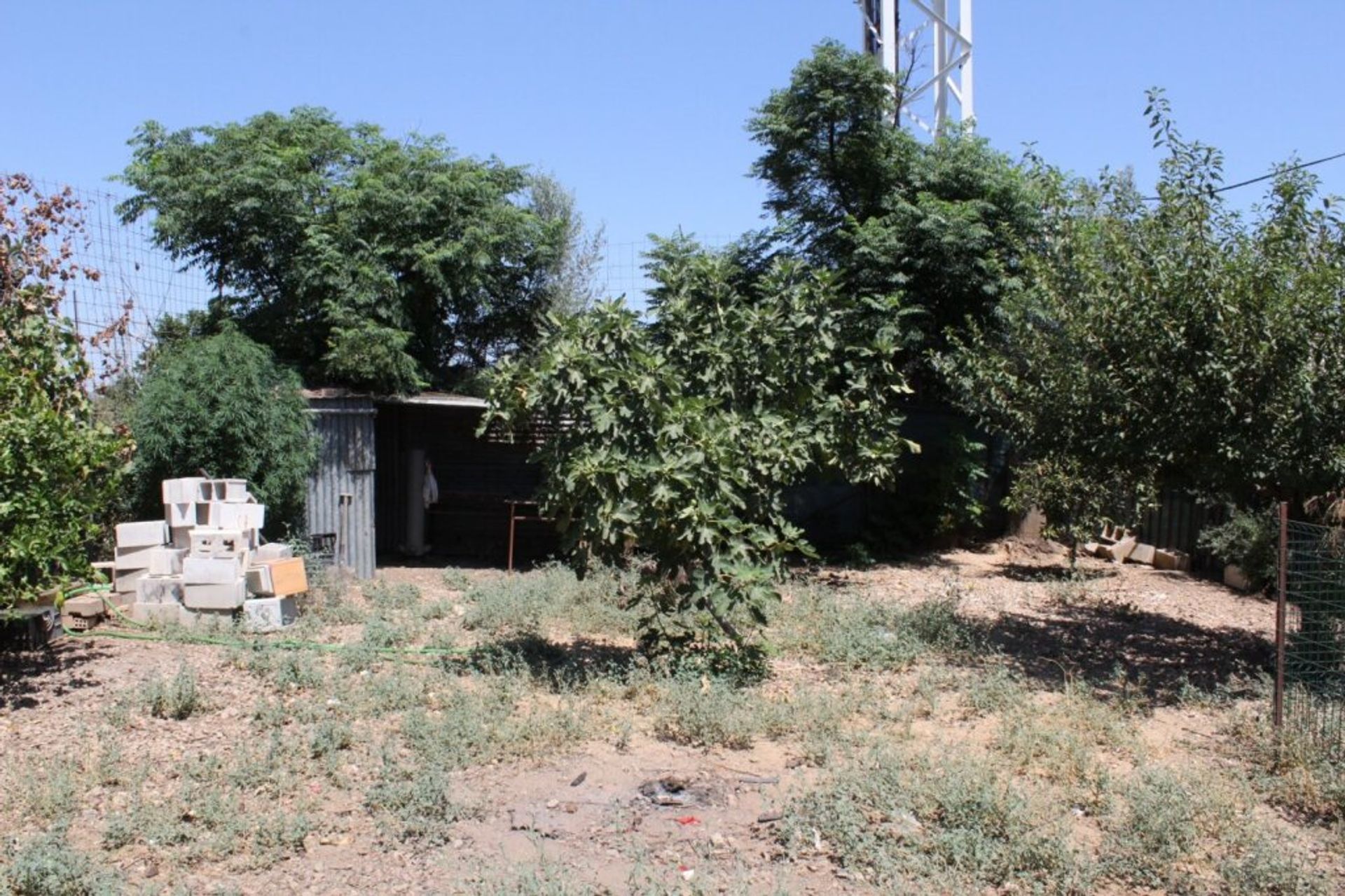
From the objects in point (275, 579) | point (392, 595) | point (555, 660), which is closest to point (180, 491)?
point (275, 579)

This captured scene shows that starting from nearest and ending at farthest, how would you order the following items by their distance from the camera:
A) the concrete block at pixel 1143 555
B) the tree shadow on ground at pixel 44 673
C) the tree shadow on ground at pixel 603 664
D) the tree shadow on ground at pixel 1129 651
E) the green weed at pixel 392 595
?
the tree shadow on ground at pixel 44 673, the tree shadow on ground at pixel 603 664, the tree shadow on ground at pixel 1129 651, the green weed at pixel 392 595, the concrete block at pixel 1143 555

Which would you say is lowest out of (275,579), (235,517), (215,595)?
(215,595)

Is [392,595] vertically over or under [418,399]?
under

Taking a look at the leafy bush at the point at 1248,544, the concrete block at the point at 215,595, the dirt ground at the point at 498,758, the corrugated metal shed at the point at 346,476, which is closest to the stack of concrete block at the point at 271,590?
the concrete block at the point at 215,595

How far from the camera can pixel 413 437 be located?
46.7 ft

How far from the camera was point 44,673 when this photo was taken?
752 centimetres

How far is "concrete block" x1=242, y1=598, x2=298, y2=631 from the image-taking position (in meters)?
8.88

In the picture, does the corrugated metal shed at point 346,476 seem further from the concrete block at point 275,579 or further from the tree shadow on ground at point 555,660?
the tree shadow on ground at point 555,660

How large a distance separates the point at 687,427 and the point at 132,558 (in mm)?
5039

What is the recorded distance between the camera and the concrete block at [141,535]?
29.9 ft

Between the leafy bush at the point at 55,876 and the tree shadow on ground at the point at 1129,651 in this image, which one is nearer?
the leafy bush at the point at 55,876

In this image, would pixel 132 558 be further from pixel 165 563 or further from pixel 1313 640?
pixel 1313 640

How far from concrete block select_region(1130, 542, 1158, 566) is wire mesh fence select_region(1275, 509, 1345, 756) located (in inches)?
308

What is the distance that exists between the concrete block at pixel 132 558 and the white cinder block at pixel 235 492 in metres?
0.70
